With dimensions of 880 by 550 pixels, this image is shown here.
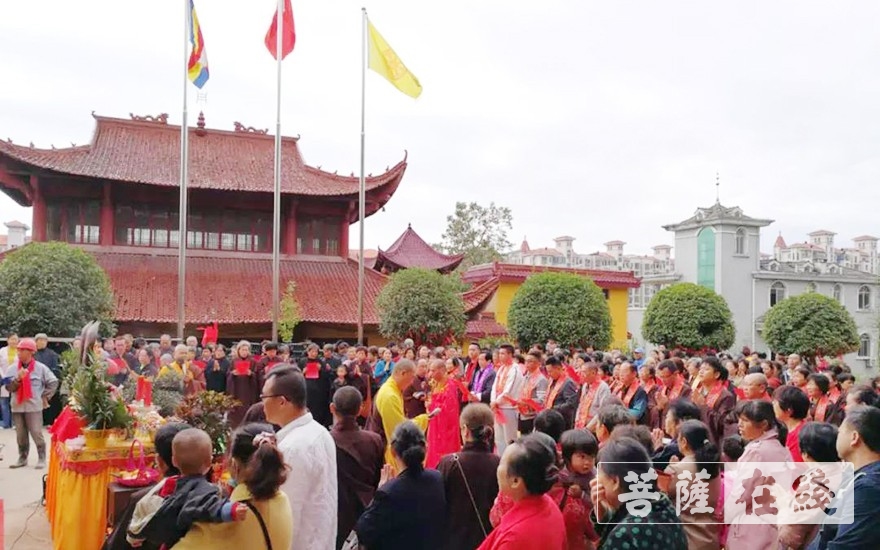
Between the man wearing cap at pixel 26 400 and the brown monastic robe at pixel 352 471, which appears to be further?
the man wearing cap at pixel 26 400

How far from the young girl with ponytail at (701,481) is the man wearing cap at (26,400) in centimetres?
779

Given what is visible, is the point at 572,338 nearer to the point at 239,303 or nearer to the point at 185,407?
the point at 239,303

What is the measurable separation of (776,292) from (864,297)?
617cm

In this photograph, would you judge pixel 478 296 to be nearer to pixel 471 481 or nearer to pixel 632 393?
pixel 632 393

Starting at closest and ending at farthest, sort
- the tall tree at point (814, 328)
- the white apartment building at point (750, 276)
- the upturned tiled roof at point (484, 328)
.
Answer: the tall tree at point (814, 328) < the upturned tiled roof at point (484, 328) < the white apartment building at point (750, 276)

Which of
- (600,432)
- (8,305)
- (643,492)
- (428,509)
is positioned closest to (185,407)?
(428,509)

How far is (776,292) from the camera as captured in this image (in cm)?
3372

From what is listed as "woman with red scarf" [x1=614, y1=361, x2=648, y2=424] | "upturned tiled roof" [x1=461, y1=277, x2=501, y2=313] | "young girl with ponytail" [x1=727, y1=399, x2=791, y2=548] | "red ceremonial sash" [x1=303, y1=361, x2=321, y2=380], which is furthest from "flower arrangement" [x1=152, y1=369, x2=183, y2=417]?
"upturned tiled roof" [x1=461, y1=277, x2=501, y2=313]

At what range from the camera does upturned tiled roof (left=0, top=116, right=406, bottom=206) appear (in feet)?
63.9

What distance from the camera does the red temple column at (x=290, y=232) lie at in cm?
2131

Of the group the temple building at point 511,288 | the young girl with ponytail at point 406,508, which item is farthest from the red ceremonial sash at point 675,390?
the temple building at point 511,288

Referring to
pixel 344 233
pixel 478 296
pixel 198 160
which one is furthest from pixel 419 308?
pixel 198 160

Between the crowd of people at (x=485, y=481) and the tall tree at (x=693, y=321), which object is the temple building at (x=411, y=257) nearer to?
the tall tree at (x=693, y=321)

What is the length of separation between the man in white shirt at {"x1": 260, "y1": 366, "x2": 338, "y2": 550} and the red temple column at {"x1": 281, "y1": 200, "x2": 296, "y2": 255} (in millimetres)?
18367
